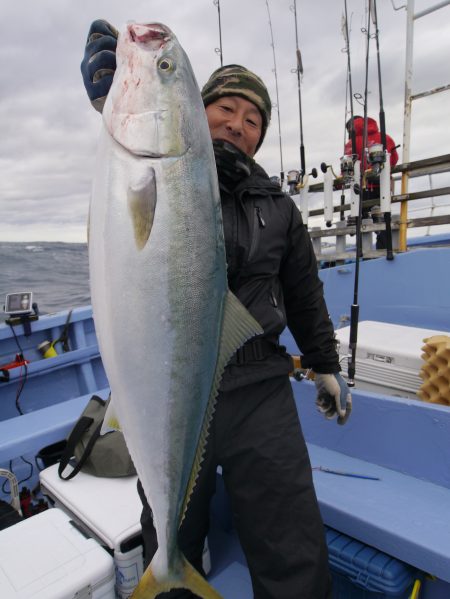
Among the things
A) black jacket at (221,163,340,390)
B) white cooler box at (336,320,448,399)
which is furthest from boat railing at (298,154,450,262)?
black jacket at (221,163,340,390)

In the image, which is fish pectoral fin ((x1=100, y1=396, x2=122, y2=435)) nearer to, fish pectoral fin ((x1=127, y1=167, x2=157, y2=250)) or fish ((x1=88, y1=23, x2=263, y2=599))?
fish ((x1=88, y1=23, x2=263, y2=599))

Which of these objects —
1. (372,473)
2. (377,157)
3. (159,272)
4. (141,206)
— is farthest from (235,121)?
(377,157)

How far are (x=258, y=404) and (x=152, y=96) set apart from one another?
4.07 feet

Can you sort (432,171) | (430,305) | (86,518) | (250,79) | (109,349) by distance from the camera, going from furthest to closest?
(432,171) < (430,305) < (86,518) < (250,79) < (109,349)

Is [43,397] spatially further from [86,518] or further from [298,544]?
[298,544]

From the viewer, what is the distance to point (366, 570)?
1.98 meters

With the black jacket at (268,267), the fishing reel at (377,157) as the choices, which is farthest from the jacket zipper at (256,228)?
the fishing reel at (377,157)

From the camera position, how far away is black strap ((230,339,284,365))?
5.92ft

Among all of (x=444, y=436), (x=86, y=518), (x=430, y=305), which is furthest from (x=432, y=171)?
(x=86, y=518)

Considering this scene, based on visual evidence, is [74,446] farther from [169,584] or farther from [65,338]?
[65,338]

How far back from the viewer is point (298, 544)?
1.73 m

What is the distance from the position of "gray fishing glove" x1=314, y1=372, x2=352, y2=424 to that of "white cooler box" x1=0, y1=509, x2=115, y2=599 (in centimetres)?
126

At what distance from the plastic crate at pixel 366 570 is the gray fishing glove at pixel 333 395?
A: 1.95 feet

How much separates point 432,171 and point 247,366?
517 centimetres
